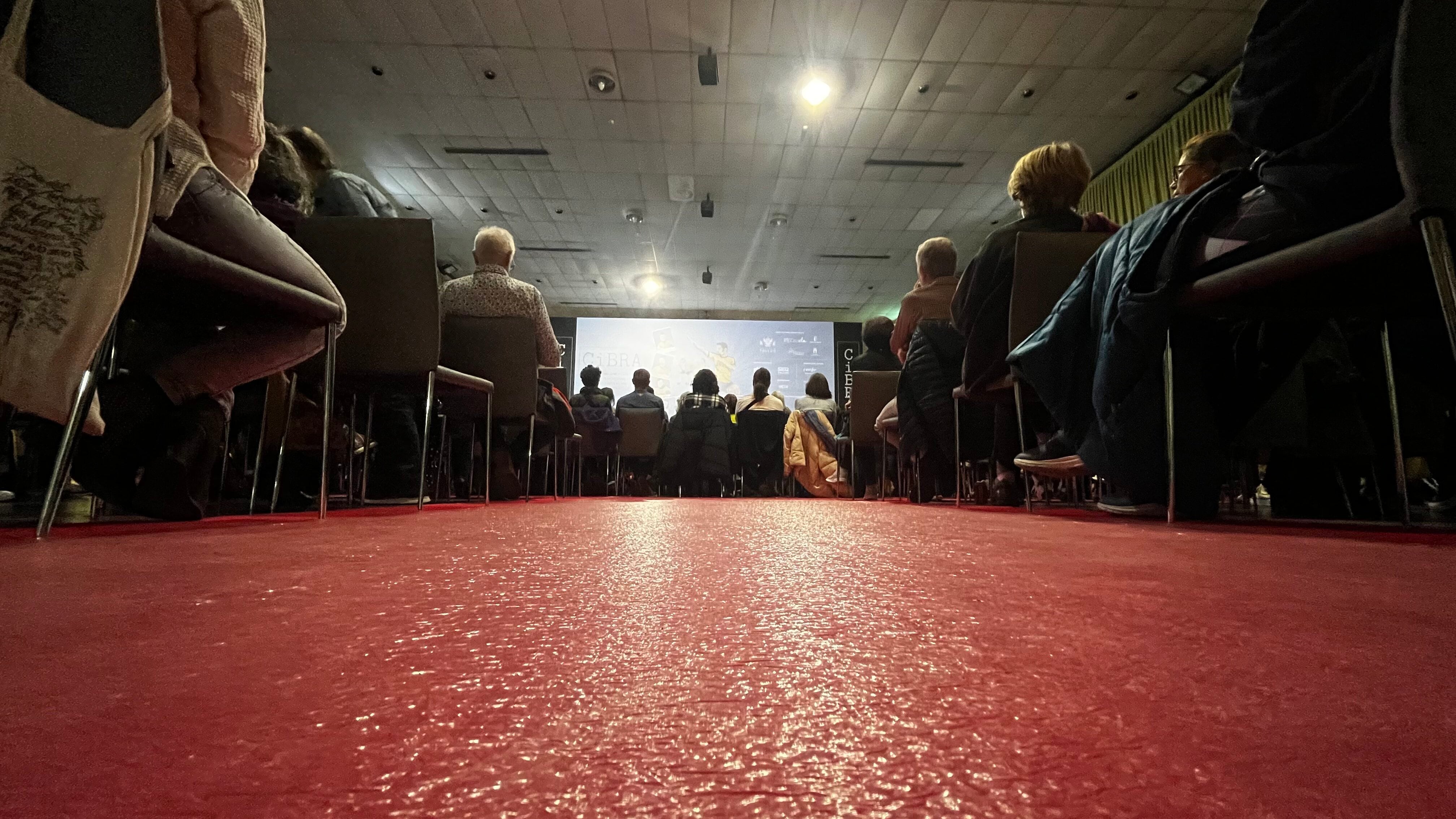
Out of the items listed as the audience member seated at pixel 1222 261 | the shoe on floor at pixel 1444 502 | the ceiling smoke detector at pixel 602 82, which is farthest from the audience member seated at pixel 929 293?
the ceiling smoke detector at pixel 602 82

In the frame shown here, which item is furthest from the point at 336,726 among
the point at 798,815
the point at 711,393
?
the point at 711,393

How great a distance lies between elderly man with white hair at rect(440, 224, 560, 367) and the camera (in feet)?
8.20

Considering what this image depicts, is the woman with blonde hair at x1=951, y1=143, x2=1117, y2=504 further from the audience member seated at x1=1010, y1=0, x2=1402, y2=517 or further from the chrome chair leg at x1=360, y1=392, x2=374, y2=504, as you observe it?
the chrome chair leg at x1=360, y1=392, x2=374, y2=504

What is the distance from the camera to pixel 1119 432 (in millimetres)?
1308

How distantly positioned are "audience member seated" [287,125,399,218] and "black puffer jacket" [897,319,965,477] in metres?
1.71

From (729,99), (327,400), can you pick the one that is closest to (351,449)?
(327,400)

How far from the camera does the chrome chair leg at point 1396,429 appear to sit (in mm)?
1162

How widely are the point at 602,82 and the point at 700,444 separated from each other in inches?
94.6

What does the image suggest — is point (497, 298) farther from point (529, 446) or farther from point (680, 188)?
point (680, 188)

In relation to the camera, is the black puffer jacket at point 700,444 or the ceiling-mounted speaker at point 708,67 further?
the black puffer jacket at point 700,444

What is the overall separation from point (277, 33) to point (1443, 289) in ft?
16.4

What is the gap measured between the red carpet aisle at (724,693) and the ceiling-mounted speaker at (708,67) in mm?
4029

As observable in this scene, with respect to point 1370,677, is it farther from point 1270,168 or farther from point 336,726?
point 1270,168

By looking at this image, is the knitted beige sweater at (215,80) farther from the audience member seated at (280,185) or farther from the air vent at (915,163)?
the air vent at (915,163)
